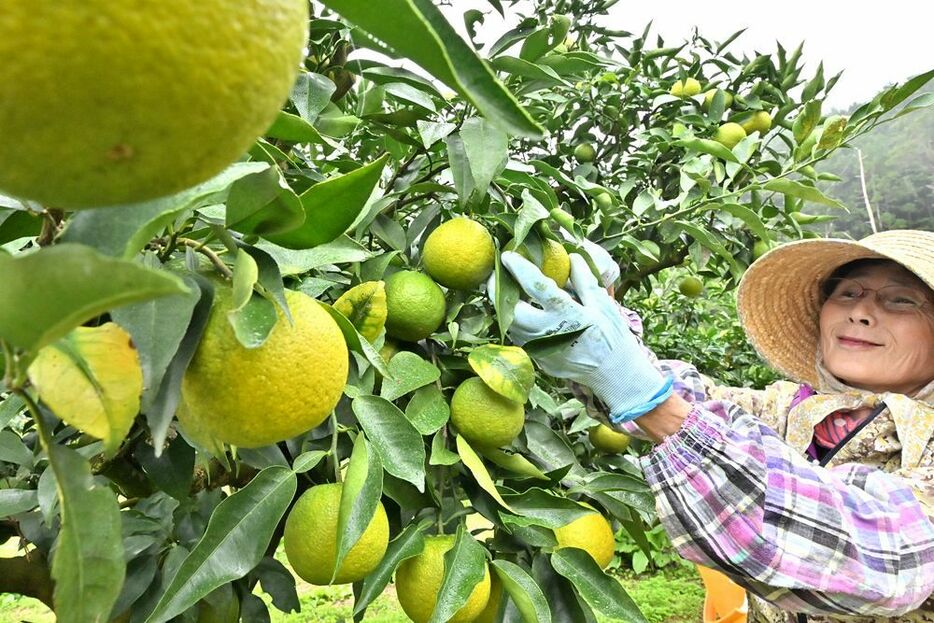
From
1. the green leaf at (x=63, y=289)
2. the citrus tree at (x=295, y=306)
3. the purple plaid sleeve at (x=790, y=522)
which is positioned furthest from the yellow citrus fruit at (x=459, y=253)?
the green leaf at (x=63, y=289)

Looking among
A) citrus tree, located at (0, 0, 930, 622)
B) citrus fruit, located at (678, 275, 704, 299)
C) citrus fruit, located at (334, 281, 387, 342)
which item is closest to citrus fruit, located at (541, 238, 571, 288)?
citrus tree, located at (0, 0, 930, 622)

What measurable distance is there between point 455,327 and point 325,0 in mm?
729

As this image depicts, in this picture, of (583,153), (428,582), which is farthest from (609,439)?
(583,153)

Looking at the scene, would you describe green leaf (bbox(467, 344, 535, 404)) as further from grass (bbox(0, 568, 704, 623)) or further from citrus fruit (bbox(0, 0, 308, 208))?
grass (bbox(0, 568, 704, 623))

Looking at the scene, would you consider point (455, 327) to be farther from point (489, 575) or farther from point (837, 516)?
point (837, 516)

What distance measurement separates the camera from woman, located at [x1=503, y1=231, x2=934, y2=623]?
3.43 ft

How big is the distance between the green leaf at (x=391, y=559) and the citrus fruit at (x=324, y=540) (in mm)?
21

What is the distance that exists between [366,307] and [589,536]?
1.68 ft

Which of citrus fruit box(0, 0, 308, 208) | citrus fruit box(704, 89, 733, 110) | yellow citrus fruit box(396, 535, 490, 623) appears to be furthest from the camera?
citrus fruit box(704, 89, 733, 110)

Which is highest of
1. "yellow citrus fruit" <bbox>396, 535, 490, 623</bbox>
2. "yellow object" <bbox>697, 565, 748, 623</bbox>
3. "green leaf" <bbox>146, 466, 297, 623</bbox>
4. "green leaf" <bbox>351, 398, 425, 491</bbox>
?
"green leaf" <bbox>351, 398, 425, 491</bbox>

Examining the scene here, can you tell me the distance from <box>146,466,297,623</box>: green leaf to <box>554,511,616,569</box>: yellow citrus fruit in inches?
17.6

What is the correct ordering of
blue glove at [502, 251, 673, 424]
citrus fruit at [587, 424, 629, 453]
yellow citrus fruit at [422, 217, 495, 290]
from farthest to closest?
citrus fruit at [587, 424, 629, 453] → blue glove at [502, 251, 673, 424] → yellow citrus fruit at [422, 217, 495, 290]

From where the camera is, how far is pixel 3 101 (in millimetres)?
219

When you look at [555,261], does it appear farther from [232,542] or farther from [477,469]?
[232,542]
